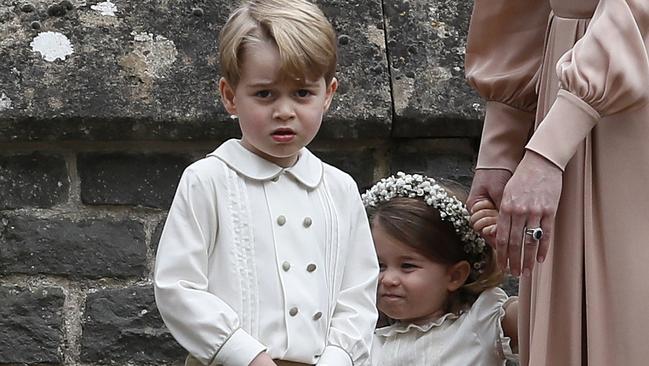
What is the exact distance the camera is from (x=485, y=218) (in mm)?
3344

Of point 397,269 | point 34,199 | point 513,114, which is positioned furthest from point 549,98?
point 34,199

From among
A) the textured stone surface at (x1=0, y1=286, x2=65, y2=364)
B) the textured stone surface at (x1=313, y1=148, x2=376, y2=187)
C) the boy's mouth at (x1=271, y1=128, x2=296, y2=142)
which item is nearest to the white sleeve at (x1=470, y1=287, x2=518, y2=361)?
the textured stone surface at (x1=313, y1=148, x2=376, y2=187)

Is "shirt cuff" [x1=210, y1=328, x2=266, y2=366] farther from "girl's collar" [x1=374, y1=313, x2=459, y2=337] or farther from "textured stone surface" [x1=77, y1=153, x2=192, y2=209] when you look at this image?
"textured stone surface" [x1=77, y1=153, x2=192, y2=209]

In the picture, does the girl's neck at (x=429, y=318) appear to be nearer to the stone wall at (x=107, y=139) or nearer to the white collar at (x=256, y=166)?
the stone wall at (x=107, y=139)

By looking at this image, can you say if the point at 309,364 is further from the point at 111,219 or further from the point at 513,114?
the point at 111,219

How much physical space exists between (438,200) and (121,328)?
0.90 metres

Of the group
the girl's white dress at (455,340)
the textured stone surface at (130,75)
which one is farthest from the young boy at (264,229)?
the textured stone surface at (130,75)

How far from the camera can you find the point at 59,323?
3877 mm

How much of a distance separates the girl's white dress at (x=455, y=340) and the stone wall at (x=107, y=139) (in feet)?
1.84

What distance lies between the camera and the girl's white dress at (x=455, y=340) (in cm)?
361

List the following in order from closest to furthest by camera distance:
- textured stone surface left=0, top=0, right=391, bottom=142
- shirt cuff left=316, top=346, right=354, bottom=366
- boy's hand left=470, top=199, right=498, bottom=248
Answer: shirt cuff left=316, top=346, right=354, bottom=366 → boy's hand left=470, top=199, right=498, bottom=248 → textured stone surface left=0, top=0, right=391, bottom=142

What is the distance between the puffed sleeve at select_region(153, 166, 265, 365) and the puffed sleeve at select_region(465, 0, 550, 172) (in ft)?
2.73

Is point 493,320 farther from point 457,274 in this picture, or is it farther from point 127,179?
point 127,179

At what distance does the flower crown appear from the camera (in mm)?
3707
